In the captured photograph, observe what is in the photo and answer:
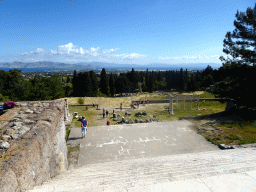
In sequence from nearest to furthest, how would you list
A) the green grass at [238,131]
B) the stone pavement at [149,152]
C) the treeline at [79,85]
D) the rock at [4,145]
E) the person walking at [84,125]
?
the rock at [4,145]
the stone pavement at [149,152]
the green grass at [238,131]
the person walking at [84,125]
the treeline at [79,85]

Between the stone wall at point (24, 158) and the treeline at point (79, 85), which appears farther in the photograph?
the treeline at point (79, 85)

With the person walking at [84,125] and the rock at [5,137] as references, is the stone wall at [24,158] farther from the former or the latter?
the person walking at [84,125]

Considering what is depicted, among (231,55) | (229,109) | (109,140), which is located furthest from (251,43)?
(109,140)

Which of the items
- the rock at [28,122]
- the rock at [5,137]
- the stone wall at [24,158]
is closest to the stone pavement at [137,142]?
the stone wall at [24,158]

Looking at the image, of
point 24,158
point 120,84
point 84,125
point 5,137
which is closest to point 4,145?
point 5,137

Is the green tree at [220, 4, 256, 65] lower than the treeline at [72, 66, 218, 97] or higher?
higher

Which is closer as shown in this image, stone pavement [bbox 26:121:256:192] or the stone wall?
the stone wall

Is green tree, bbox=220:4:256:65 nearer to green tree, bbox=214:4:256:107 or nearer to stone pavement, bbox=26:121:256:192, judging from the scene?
green tree, bbox=214:4:256:107

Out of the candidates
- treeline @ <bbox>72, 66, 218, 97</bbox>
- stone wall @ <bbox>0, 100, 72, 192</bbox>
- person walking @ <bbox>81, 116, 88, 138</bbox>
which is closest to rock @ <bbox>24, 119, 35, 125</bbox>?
stone wall @ <bbox>0, 100, 72, 192</bbox>

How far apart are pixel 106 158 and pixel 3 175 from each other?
17.9 feet

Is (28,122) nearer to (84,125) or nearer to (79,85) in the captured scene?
(84,125)

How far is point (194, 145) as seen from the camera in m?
8.88

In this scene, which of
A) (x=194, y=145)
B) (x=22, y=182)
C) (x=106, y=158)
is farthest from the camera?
(x=194, y=145)

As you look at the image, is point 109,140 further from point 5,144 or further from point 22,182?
point 22,182
